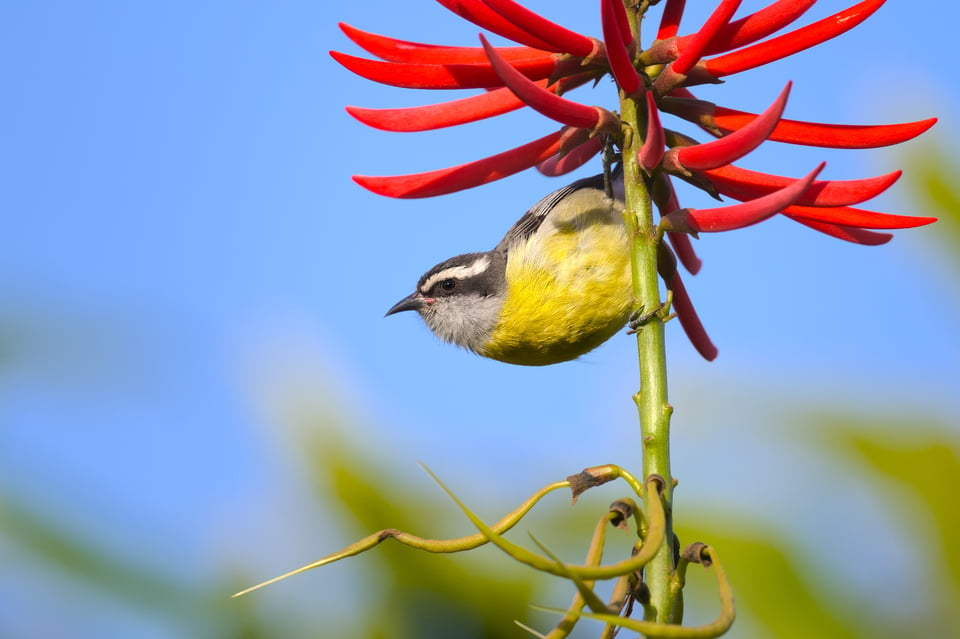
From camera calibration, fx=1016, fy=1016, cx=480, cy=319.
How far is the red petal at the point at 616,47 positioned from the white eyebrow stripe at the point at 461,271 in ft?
8.86

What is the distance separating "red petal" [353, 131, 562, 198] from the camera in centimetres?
180

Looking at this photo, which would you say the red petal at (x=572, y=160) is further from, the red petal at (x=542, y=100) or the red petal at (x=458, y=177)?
the red petal at (x=542, y=100)

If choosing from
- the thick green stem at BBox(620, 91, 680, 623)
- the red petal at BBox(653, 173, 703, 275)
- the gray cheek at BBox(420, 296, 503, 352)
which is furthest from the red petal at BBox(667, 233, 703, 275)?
the gray cheek at BBox(420, 296, 503, 352)

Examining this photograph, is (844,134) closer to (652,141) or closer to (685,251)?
(652,141)

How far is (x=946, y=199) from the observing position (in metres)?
4.13

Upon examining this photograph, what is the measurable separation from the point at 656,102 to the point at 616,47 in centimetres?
29

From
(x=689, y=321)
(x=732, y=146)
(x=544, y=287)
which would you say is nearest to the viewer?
(x=732, y=146)

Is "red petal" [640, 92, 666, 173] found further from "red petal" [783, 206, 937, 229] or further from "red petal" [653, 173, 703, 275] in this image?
"red petal" [783, 206, 937, 229]

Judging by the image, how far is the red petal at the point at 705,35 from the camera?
59.5 inches

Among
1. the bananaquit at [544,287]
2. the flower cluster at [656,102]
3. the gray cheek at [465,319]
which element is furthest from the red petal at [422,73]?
the gray cheek at [465,319]

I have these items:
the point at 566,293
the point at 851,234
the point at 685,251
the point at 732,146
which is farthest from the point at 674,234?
the point at 566,293

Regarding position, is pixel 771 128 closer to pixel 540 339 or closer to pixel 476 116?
pixel 476 116

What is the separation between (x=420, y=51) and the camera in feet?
5.80

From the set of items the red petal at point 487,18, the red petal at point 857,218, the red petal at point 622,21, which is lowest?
the red petal at point 857,218
